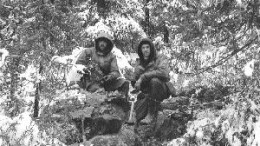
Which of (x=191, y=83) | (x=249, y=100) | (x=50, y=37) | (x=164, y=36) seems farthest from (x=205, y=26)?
(x=164, y=36)

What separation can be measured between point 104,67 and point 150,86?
4.05 ft

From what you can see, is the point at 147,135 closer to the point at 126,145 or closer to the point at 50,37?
the point at 126,145

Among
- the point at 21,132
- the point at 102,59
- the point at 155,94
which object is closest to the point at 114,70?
the point at 102,59

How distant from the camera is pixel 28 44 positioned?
7.33m

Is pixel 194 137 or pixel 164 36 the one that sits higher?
pixel 164 36

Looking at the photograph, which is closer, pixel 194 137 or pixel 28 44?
pixel 194 137

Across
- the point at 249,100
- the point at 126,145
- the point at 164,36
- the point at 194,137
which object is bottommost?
the point at 126,145

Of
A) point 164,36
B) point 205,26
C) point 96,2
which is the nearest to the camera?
point 205,26

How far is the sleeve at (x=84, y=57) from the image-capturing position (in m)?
7.82

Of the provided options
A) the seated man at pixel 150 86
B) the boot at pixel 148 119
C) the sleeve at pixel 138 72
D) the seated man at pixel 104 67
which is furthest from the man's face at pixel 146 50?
the boot at pixel 148 119

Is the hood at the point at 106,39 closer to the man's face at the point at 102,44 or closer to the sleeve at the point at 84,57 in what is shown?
the man's face at the point at 102,44

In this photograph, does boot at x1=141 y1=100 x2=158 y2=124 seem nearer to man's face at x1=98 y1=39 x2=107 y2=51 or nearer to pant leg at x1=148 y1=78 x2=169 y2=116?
pant leg at x1=148 y1=78 x2=169 y2=116

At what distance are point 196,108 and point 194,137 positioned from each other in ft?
5.86

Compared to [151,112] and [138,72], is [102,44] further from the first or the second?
[151,112]
